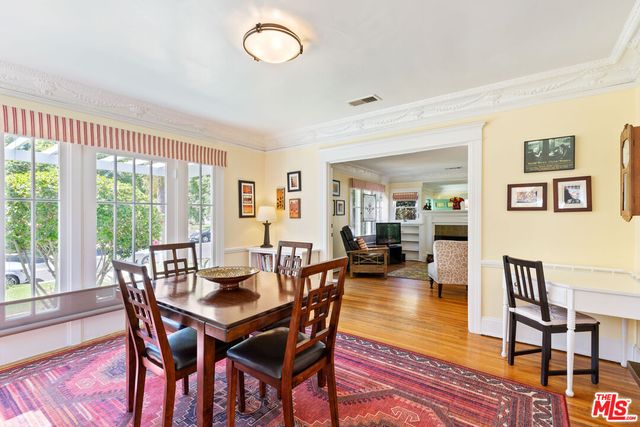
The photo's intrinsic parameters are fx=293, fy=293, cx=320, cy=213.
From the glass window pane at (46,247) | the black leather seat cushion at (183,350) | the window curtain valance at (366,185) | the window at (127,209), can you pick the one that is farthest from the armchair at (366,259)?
the glass window pane at (46,247)

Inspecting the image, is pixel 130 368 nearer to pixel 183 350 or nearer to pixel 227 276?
pixel 183 350

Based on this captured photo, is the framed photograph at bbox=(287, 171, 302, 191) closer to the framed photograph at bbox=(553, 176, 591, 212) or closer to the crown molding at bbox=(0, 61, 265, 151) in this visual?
the crown molding at bbox=(0, 61, 265, 151)

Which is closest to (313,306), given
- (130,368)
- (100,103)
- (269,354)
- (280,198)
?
(269,354)

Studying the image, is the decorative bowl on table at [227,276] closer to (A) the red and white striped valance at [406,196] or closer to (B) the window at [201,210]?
(B) the window at [201,210]

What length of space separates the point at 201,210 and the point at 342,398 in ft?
9.79

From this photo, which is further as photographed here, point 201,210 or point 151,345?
point 201,210

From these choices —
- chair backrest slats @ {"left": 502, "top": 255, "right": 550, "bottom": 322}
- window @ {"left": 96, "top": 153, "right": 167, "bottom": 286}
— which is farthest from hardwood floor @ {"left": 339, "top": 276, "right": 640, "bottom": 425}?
window @ {"left": 96, "top": 153, "right": 167, "bottom": 286}

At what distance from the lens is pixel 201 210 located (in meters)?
4.03

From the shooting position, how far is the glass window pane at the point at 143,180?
3398 mm

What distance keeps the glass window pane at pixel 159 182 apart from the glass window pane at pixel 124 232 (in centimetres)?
33

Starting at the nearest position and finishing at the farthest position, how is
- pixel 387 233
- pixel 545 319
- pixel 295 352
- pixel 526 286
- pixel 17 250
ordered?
pixel 295 352 < pixel 545 319 < pixel 526 286 < pixel 17 250 < pixel 387 233

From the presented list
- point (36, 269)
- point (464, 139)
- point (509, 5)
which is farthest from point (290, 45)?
point (36, 269)

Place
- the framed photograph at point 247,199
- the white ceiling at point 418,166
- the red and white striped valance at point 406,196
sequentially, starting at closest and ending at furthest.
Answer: the framed photograph at point 247,199, the white ceiling at point 418,166, the red and white striped valance at point 406,196

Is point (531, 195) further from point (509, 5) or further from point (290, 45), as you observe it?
point (290, 45)
